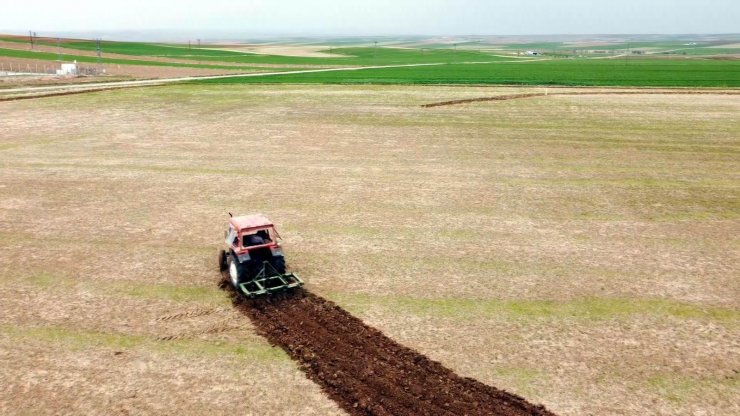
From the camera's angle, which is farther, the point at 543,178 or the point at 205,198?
the point at 543,178

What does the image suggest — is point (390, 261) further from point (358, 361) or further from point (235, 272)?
point (358, 361)

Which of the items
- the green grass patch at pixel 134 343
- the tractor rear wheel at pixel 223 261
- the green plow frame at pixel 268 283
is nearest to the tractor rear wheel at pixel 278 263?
the green plow frame at pixel 268 283

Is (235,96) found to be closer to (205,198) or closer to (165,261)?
(205,198)

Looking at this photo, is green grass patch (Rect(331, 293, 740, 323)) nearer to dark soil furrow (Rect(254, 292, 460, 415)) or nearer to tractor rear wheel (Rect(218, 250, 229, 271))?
dark soil furrow (Rect(254, 292, 460, 415))

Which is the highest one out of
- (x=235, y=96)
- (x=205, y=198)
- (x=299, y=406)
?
(x=235, y=96)

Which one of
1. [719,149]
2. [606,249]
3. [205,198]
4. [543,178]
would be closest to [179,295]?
[205,198]

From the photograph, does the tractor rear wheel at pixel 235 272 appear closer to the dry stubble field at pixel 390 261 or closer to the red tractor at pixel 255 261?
the red tractor at pixel 255 261
